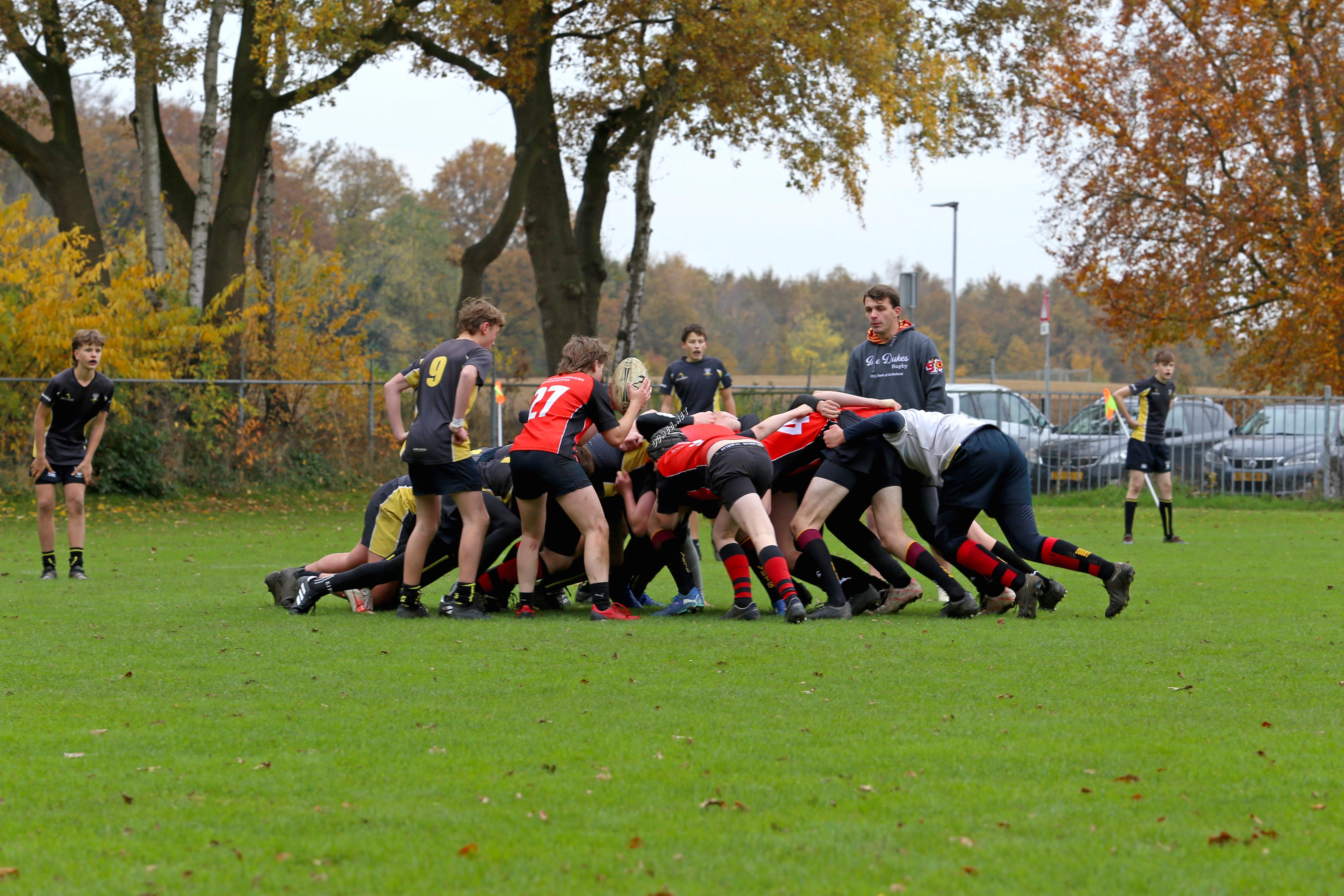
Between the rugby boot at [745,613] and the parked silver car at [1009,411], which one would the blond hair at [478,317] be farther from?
the parked silver car at [1009,411]

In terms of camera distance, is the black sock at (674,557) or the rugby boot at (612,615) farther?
the black sock at (674,557)

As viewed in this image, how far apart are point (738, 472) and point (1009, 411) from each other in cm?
1481

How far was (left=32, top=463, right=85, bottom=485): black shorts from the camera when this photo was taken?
10773 mm

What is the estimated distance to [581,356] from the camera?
8422 millimetres

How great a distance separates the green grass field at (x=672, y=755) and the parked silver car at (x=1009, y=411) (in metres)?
13.3

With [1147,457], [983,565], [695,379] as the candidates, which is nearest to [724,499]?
[983,565]

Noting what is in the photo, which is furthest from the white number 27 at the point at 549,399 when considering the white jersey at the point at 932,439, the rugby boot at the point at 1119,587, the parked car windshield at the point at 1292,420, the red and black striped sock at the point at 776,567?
the parked car windshield at the point at 1292,420

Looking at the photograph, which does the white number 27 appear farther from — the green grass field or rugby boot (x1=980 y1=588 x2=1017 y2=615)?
rugby boot (x1=980 y1=588 x2=1017 y2=615)

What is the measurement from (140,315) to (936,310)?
2947 inches

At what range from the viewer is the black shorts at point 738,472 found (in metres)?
8.09

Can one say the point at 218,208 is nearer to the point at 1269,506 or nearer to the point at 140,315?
the point at 140,315

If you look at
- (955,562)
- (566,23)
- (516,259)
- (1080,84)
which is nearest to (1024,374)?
(516,259)

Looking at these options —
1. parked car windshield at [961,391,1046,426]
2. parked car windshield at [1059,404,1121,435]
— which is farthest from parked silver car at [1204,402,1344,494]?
parked car windshield at [961,391,1046,426]

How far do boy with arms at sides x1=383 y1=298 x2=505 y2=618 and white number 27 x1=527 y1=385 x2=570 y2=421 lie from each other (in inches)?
14.3
